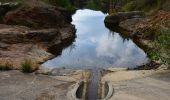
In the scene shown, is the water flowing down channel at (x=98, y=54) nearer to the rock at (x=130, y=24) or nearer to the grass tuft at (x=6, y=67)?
the rock at (x=130, y=24)

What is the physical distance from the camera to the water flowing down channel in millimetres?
27172

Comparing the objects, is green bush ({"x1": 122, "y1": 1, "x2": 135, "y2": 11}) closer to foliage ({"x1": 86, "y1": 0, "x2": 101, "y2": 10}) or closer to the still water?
the still water

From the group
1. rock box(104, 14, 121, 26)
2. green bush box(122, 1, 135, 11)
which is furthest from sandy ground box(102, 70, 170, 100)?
green bush box(122, 1, 135, 11)

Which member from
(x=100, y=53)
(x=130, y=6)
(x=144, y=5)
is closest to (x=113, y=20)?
(x=144, y=5)

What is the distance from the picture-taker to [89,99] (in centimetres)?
1631

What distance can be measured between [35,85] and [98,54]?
1428 cm

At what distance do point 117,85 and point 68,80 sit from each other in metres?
2.64

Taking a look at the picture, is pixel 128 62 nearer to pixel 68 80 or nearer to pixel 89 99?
pixel 68 80

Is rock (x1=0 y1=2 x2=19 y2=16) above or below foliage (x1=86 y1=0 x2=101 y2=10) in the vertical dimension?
above

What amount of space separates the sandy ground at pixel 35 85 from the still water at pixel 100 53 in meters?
6.13

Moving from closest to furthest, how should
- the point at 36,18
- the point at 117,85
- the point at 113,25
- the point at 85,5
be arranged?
A: the point at 117,85, the point at 36,18, the point at 113,25, the point at 85,5

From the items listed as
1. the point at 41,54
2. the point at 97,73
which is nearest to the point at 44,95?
the point at 97,73

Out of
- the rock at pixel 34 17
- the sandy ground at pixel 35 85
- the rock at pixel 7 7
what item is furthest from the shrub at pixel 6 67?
the rock at pixel 7 7

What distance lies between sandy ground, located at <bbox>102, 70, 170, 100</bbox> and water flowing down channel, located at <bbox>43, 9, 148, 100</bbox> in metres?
1.02
